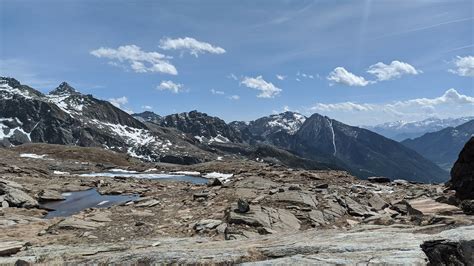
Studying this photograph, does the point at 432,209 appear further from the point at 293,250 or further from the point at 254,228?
the point at 293,250

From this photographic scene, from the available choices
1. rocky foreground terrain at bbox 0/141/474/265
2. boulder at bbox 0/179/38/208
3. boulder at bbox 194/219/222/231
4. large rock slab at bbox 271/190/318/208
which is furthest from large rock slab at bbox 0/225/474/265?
boulder at bbox 0/179/38/208

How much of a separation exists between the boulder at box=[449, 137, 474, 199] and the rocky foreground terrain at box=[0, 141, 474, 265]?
9 centimetres

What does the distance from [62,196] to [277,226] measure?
29.5m

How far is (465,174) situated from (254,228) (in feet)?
49.4

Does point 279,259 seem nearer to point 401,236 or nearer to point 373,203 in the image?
point 401,236

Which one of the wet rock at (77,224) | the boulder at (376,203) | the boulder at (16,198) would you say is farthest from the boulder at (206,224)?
the boulder at (16,198)

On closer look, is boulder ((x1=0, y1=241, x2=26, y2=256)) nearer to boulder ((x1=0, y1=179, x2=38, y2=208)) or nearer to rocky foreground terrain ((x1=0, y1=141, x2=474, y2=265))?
rocky foreground terrain ((x1=0, y1=141, x2=474, y2=265))

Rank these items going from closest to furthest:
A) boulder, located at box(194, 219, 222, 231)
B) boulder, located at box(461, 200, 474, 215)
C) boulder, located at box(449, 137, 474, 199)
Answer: boulder, located at box(461, 200, 474, 215), boulder, located at box(194, 219, 222, 231), boulder, located at box(449, 137, 474, 199)

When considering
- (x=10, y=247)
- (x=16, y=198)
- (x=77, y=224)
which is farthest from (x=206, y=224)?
(x=16, y=198)

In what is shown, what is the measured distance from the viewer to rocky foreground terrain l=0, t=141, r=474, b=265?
1345 cm

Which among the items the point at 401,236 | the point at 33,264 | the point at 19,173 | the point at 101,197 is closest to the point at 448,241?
the point at 401,236

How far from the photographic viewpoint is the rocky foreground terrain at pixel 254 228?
13453 mm

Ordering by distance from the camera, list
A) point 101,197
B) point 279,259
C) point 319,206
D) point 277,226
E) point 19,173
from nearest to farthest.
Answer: point 279,259, point 277,226, point 319,206, point 101,197, point 19,173

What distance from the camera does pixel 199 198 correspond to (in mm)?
33188
